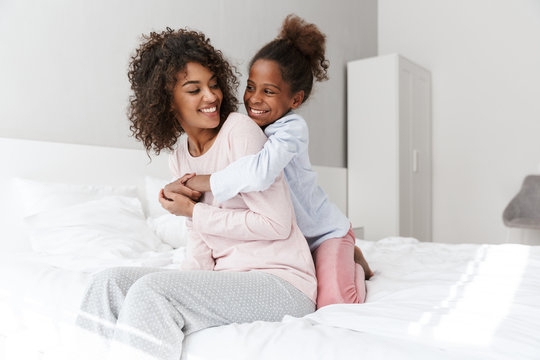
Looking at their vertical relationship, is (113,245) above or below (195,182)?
below

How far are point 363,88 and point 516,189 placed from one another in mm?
1436

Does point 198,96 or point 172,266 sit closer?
point 198,96

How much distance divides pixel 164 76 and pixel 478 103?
341 centimetres

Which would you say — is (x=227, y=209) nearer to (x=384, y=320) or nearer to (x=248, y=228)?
(x=248, y=228)

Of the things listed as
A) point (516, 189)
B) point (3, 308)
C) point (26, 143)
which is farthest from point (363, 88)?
point (3, 308)

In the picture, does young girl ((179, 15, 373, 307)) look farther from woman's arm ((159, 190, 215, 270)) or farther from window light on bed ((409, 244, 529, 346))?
window light on bed ((409, 244, 529, 346))

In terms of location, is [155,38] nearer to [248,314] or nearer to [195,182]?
[195,182]

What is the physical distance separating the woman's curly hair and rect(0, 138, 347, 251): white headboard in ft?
3.29

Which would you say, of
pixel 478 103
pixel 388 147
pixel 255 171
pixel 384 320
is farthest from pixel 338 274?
pixel 478 103

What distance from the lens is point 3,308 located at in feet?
4.16

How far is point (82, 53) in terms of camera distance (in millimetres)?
2258

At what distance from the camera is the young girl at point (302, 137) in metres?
1.14

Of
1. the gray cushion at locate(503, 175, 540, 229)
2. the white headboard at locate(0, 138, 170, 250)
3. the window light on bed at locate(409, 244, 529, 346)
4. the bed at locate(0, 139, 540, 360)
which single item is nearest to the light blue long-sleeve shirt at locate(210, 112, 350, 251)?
the bed at locate(0, 139, 540, 360)

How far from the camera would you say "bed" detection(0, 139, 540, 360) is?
82 cm
